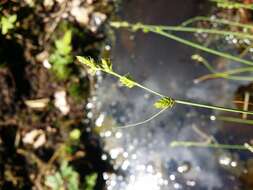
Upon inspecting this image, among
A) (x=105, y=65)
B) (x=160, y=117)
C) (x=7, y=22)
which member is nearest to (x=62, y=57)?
(x=7, y=22)

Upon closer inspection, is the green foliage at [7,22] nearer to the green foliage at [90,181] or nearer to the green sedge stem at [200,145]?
the green foliage at [90,181]

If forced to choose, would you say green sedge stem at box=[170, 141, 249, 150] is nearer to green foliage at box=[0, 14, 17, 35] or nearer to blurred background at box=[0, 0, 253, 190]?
blurred background at box=[0, 0, 253, 190]

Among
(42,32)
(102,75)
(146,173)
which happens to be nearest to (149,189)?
(146,173)

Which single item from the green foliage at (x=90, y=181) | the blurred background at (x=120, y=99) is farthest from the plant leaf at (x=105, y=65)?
the green foliage at (x=90, y=181)

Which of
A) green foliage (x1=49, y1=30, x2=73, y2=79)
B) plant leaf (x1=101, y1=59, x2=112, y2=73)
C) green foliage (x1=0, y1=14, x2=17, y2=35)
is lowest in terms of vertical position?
plant leaf (x1=101, y1=59, x2=112, y2=73)

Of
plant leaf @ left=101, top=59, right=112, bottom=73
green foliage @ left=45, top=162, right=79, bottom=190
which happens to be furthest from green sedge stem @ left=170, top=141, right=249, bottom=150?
plant leaf @ left=101, top=59, right=112, bottom=73

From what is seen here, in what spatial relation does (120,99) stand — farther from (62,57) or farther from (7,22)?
(7,22)
